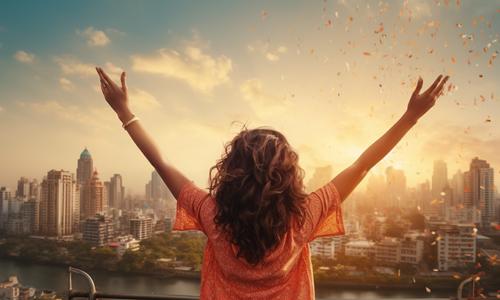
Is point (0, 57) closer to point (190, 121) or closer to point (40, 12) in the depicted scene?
point (40, 12)

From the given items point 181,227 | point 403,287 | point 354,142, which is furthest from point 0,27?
point 403,287

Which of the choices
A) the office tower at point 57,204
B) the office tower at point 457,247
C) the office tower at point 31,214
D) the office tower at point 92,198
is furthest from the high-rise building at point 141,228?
the office tower at point 457,247

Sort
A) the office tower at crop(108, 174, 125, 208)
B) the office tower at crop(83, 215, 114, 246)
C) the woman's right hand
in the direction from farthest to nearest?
the office tower at crop(108, 174, 125, 208), the office tower at crop(83, 215, 114, 246), the woman's right hand

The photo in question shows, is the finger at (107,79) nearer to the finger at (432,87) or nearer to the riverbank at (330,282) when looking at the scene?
the finger at (432,87)

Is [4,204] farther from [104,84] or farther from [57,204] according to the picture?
[104,84]

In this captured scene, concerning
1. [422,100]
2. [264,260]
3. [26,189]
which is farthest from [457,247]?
[26,189]

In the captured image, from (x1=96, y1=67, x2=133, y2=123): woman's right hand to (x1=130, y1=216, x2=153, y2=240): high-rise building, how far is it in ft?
43.7

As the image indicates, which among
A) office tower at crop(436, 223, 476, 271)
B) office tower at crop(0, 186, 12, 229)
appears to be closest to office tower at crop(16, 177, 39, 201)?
office tower at crop(0, 186, 12, 229)

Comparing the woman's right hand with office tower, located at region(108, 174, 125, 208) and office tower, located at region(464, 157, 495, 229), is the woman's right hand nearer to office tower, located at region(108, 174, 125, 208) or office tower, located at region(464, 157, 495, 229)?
office tower, located at region(464, 157, 495, 229)

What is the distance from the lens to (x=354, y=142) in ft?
25.5

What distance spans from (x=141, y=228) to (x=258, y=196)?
1397cm

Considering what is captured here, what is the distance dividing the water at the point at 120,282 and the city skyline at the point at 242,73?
320cm

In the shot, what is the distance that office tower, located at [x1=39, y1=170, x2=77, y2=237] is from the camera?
1352 cm

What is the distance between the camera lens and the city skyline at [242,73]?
670 cm
